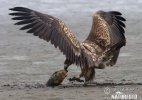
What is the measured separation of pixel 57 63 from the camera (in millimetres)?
12609

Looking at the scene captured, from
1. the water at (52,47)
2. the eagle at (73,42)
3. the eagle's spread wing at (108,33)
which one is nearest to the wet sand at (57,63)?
the water at (52,47)

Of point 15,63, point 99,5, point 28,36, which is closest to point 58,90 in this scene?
point 15,63

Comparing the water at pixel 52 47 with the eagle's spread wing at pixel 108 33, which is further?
the water at pixel 52 47

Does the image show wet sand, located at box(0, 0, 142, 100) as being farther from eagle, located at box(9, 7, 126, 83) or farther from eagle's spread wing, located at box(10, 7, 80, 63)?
eagle's spread wing, located at box(10, 7, 80, 63)

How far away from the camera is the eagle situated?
9.83 m

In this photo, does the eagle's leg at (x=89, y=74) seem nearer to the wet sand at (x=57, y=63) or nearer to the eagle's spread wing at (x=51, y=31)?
the wet sand at (x=57, y=63)

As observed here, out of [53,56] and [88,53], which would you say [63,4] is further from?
[88,53]

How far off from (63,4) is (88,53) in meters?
11.0

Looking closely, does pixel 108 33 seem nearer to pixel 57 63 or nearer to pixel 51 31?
pixel 51 31

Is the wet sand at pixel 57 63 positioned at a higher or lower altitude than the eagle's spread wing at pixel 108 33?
lower

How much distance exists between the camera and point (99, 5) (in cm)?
2041

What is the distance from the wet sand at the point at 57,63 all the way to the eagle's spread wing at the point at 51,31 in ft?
1.93

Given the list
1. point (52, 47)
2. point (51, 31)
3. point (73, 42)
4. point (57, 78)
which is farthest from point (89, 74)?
point (52, 47)

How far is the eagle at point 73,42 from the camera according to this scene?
32.2 ft
